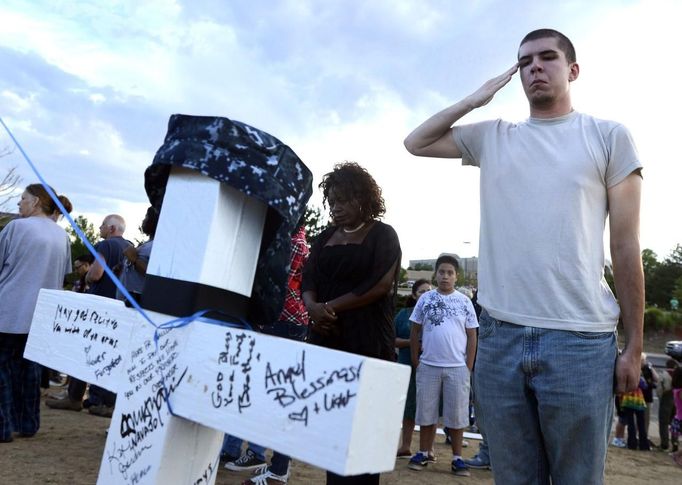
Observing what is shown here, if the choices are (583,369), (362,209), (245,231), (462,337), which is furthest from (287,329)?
(245,231)

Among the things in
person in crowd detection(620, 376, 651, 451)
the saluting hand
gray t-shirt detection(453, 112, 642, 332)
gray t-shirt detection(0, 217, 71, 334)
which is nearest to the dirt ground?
gray t-shirt detection(0, 217, 71, 334)

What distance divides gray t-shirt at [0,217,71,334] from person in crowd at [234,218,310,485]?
6.19ft

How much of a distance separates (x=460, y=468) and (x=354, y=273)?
8.12 feet

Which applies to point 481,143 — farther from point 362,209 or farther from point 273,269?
point 362,209

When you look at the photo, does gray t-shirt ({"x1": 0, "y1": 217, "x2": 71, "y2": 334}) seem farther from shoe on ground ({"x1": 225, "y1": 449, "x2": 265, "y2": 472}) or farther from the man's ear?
the man's ear

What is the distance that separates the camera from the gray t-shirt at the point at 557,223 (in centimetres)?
176

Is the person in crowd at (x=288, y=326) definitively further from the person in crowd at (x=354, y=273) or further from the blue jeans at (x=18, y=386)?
the blue jeans at (x=18, y=386)

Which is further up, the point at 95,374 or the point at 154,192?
the point at 154,192

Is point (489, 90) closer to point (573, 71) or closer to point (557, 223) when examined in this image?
point (573, 71)

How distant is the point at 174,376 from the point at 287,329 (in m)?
2.63

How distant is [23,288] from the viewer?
4.35 meters

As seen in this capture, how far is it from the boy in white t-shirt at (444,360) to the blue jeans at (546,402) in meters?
3.10

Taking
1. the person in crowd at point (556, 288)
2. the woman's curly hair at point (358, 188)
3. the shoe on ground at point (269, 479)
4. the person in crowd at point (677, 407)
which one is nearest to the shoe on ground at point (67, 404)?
the shoe on ground at point (269, 479)

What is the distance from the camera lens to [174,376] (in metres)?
1.18
